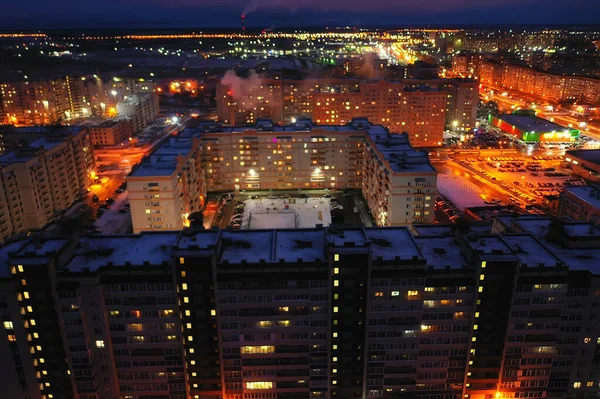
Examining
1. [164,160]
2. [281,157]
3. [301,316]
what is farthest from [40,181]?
[301,316]

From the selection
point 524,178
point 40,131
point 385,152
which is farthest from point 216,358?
point 40,131

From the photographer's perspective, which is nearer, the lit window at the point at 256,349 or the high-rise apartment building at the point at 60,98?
the lit window at the point at 256,349

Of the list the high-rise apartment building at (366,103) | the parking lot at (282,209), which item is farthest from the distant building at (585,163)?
the parking lot at (282,209)

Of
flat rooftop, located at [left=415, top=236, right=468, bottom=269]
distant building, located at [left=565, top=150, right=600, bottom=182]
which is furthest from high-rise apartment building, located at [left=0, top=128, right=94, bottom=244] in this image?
distant building, located at [left=565, top=150, right=600, bottom=182]

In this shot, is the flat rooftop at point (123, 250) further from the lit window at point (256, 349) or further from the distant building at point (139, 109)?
the distant building at point (139, 109)

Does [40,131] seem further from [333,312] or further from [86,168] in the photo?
[333,312]

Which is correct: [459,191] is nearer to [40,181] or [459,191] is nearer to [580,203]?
[580,203]
